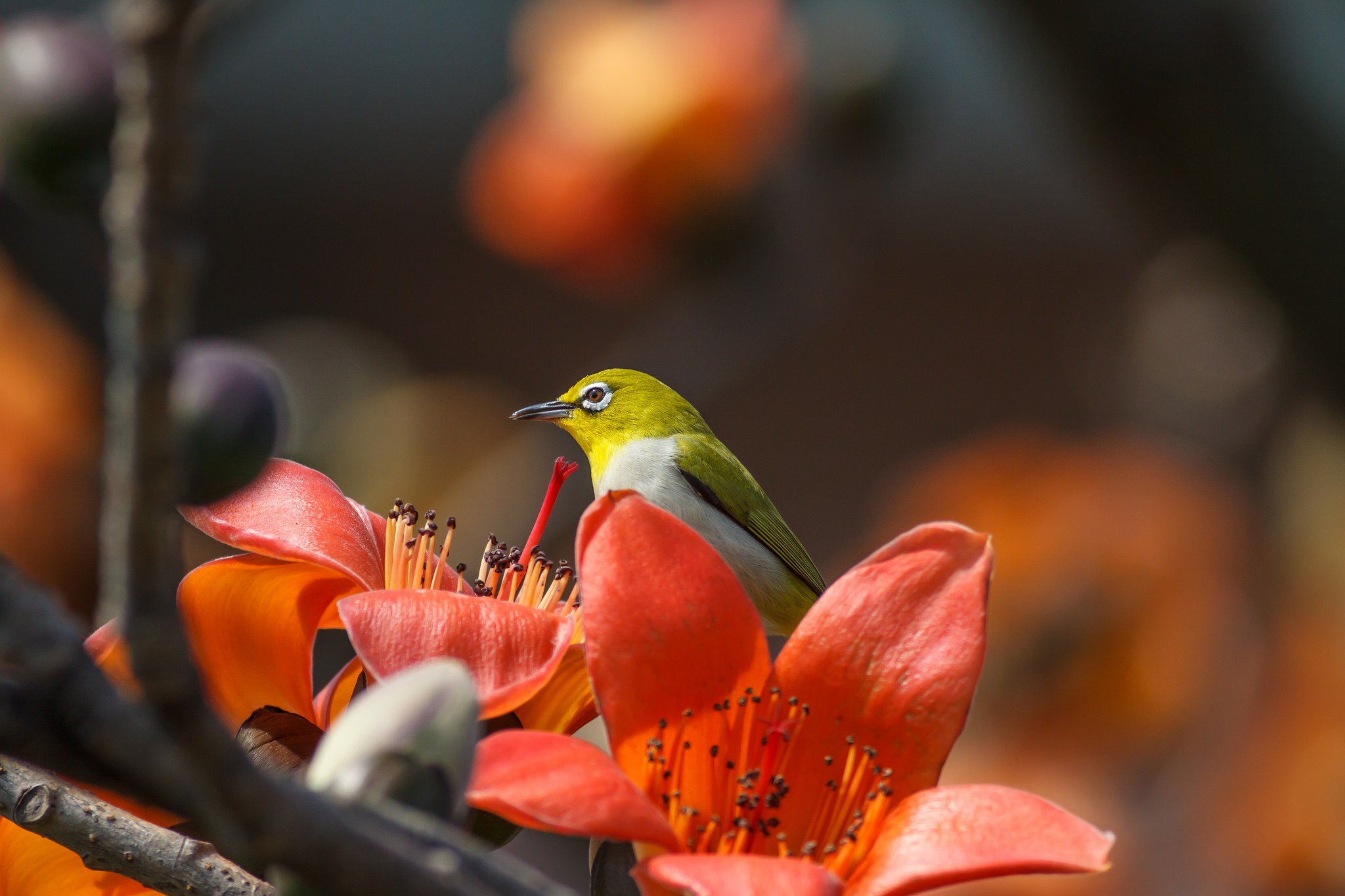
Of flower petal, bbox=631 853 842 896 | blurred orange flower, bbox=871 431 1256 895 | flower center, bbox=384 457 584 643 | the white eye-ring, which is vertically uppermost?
the white eye-ring

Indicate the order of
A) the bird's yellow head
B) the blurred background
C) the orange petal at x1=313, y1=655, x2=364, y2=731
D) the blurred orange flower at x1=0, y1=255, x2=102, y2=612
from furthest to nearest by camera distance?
the blurred orange flower at x1=0, y1=255, x2=102, y2=612 → the blurred background → the bird's yellow head → the orange petal at x1=313, y1=655, x2=364, y2=731

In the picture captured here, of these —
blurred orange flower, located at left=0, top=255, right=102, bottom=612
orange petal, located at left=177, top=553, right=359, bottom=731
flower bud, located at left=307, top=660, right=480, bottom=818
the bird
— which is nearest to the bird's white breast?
the bird

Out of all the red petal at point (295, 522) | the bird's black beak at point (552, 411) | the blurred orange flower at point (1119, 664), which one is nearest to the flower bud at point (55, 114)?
the red petal at point (295, 522)

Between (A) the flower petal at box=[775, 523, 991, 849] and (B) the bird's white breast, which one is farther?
(B) the bird's white breast

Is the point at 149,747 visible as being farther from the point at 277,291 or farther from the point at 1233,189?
the point at 277,291

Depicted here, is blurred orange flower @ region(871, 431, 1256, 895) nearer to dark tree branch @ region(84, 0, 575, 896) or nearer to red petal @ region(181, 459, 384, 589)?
red petal @ region(181, 459, 384, 589)

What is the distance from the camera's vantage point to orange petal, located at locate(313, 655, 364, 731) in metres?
0.35

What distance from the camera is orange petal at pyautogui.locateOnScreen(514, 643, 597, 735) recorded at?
1.14 ft

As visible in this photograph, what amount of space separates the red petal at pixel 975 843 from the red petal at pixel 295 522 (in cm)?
15

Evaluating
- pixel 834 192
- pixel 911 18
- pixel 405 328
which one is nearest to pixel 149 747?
pixel 834 192

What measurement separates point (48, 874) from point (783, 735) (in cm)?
19

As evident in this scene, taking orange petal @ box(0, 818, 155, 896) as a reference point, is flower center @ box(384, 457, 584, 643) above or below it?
above

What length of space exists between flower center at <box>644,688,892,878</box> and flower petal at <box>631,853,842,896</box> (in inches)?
2.2

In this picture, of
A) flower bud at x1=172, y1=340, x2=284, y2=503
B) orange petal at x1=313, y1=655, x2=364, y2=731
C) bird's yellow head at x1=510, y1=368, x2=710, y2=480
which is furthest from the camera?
bird's yellow head at x1=510, y1=368, x2=710, y2=480
